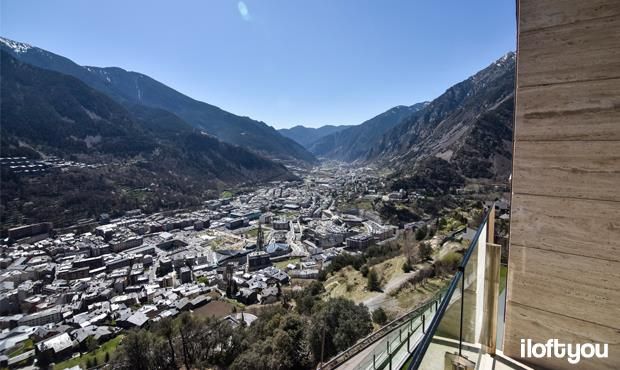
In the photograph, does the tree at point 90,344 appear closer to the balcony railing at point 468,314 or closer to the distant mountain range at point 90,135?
the balcony railing at point 468,314

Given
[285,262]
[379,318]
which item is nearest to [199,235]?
[285,262]

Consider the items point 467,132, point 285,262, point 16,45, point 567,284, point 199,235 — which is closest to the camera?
point 567,284

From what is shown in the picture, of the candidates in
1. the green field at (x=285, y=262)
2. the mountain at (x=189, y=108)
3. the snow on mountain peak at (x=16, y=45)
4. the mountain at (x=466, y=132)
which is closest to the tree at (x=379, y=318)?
the mountain at (x=466, y=132)

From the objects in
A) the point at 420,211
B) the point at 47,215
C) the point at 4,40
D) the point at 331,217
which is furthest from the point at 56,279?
the point at 4,40

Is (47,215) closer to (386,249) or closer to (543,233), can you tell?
(386,249)

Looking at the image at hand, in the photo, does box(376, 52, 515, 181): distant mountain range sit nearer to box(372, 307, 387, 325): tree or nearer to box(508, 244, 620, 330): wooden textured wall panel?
box(372, 307, 387, 325): tree

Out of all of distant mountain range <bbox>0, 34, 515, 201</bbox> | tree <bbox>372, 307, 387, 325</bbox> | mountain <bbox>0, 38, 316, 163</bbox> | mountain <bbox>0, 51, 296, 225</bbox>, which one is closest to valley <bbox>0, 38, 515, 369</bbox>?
tree <bbox>372, 307, 387, 325</bbox>

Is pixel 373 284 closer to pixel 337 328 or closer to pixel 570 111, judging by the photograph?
pixel 337 328
